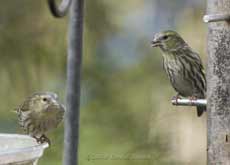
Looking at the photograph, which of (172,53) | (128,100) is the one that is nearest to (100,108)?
(128,100)

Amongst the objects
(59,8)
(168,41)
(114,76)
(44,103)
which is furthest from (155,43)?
(114,76)

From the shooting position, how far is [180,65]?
12.2 feet

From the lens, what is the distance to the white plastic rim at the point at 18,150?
6.65 ft

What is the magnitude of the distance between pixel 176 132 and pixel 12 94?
0.96m

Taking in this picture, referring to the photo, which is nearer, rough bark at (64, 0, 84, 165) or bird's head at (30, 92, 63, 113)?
rough bark at (64, 0, 84, 165)

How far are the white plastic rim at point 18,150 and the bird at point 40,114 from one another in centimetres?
88

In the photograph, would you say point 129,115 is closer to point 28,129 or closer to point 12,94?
point 12,94

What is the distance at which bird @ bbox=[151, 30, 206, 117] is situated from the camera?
349 centimetres

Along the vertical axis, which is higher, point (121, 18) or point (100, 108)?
point (121, 18)

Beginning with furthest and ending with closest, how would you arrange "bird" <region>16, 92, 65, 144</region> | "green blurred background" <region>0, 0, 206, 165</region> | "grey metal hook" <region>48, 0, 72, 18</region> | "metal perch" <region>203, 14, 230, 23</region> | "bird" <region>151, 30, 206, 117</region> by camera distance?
"green blurred background" <region>0, 0, 206, 165</region>
"bird" <region>151, 30, 206, 117</region>
"bird" <region>16, 92, 65, 144</region>
"grey metal hook" <region>48, 0, 72, 18</region>
"metal perch" <region>203, 14, 230, 23</region>

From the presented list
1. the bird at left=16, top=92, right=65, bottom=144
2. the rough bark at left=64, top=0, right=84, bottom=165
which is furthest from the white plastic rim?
the bird at left=16, top=92, right=65, bottom=144

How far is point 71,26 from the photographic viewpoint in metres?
2.61

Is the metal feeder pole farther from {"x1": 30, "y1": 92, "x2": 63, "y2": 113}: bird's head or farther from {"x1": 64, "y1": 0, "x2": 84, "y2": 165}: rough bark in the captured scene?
{"x1": 30, "y1": 92, "x2": 63, "y2": 113}: bird's head

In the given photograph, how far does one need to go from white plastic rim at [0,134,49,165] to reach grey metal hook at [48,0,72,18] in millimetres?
518
